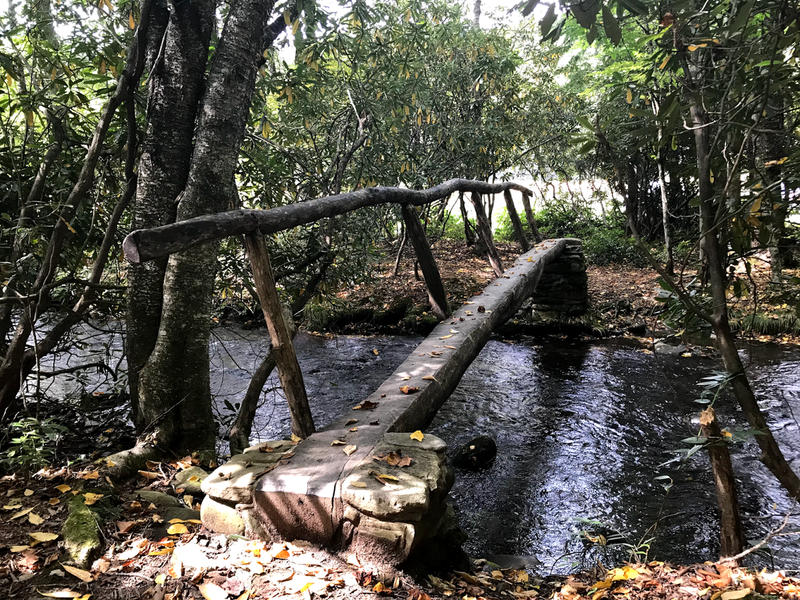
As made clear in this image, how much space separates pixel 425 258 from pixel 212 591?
3213mm

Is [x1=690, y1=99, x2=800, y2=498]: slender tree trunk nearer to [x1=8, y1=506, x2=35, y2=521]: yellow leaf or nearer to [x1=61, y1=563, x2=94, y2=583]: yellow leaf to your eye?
[x1=61, y1=563, x2=94, y2=583]: yellow leaf

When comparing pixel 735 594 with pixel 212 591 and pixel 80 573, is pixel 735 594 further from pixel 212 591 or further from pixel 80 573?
pixel 80 573

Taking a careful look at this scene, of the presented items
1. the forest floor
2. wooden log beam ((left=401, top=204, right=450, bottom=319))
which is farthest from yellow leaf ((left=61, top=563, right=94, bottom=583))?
wooden log beam ((left=401, top=204, right=450, bottom=319))

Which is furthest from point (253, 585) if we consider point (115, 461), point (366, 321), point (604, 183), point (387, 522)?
point (604, 183)

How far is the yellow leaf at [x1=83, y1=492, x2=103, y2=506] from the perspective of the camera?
2.29m

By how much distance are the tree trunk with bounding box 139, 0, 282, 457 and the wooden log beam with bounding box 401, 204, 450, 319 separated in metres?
1.67

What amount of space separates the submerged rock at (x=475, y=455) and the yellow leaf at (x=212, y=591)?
2574 millimetres

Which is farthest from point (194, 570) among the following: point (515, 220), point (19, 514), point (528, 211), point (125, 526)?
point (528, 211)

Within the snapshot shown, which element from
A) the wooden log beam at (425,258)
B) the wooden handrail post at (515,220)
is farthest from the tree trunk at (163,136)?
the wooden handrail post at (515,220)

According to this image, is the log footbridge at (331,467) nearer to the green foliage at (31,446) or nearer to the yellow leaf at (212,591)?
the yellow leaf at (212,591)

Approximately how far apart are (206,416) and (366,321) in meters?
5.39

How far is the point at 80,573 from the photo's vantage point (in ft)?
6.07

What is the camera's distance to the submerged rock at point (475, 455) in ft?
13.3

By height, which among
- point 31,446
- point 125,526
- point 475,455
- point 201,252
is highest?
point 201,252
